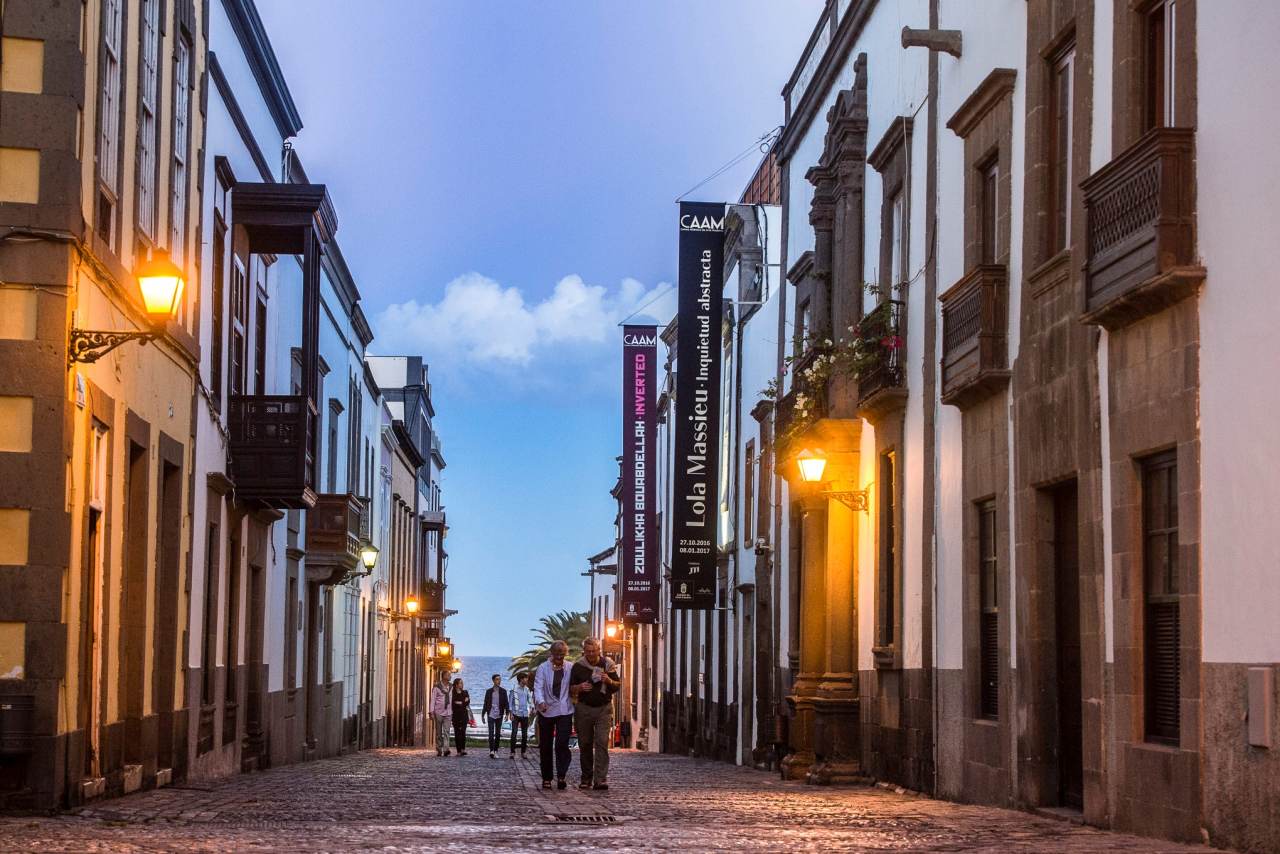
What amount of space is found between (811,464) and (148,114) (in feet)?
26.7

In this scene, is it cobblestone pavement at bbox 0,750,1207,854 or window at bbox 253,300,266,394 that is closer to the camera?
cobblestone pavement at bbox 0,750,1207,854

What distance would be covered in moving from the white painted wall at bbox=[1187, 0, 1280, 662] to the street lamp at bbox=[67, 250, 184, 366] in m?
6.76

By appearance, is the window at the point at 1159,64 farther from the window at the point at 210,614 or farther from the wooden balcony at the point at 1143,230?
the window at the point at 210,614

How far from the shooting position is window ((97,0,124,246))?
14578mm

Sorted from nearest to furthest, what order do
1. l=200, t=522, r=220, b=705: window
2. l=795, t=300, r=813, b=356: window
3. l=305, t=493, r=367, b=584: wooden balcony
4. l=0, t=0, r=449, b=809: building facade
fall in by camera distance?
l=0, t=0, r=449, b=809: building facade, l=200, t=522, r=220, b=705: window, l=795, t=300, r=813, b=356: window, l=305, t=493, r=367, b=584: wooden balcony

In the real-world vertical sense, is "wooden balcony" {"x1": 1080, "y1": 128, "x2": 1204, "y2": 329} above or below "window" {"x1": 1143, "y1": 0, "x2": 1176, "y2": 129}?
below

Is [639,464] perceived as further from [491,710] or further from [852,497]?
[852,497]

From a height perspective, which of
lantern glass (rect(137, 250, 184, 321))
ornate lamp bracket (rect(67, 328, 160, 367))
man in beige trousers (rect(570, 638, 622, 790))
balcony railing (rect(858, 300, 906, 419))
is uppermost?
balcony railing (rect(858, 300, 906, 419))

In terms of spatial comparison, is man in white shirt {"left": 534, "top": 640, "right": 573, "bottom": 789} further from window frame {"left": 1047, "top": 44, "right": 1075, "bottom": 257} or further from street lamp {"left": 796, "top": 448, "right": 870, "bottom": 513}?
window frame {"left": 1047, "top": 44, "right": 1075, "bottom": 257}

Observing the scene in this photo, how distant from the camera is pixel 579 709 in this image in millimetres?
18719

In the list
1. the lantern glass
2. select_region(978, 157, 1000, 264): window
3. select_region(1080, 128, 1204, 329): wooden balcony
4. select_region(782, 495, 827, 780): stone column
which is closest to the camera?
select_region(1080, 128, 1204, 329): wooden balcony

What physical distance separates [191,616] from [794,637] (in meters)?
8.79

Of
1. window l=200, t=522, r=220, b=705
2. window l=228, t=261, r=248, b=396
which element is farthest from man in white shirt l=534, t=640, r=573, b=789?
window l=228, t=261, r=248, b=396

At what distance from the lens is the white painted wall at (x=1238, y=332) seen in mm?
10383
